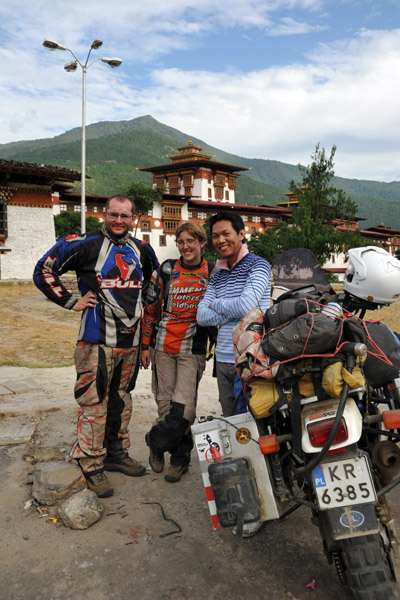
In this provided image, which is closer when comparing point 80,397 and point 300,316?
point 300,316

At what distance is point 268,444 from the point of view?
2.31 metres

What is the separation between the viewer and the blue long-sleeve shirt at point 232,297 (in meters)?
3.15

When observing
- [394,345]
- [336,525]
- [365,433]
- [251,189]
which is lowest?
[336,525]

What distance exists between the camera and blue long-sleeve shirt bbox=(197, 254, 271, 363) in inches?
124

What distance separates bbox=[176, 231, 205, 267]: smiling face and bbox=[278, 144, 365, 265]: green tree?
2164 centimetres

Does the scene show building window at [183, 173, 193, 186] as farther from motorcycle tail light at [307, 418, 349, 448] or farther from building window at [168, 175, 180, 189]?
motorcycle tail light at [307, 418, 349, 448]

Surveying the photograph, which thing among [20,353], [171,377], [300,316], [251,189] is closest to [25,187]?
[20,353]

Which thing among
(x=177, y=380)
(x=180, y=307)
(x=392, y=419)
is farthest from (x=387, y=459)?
(x=180, y=307)

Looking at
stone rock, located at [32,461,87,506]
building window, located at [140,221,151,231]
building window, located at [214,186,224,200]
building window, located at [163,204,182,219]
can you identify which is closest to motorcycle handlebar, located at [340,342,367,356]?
stone rock, located at [32,461,87,506]

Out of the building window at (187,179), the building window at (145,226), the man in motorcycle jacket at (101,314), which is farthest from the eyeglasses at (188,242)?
the building window at (187,179)

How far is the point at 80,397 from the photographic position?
11.7 feet

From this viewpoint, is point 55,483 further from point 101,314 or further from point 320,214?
point 320,214

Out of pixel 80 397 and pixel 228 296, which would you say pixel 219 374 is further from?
pixel 80 397

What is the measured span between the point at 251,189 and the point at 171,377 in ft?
495
